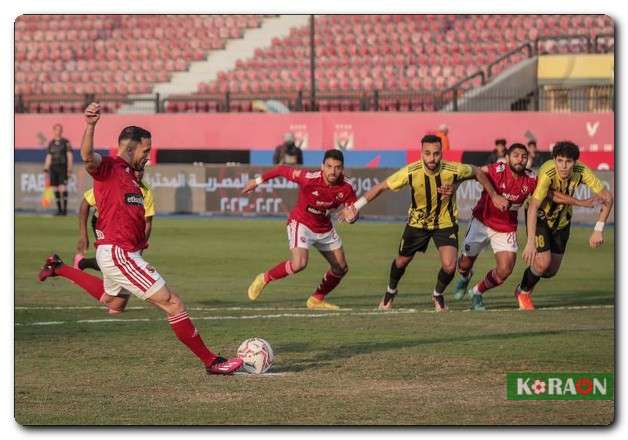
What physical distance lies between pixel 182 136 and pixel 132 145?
25.9 meters

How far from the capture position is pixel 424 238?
1503 cm

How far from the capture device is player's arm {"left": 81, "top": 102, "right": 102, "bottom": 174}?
9430mm

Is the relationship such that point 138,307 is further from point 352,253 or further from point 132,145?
point 352,253

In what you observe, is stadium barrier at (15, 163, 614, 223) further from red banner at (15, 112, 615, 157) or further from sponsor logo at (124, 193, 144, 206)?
sponsor logo at (124, 193, 144, 206)

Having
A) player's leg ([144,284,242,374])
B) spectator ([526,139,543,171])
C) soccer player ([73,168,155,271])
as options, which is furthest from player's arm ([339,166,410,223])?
spectator ([526,139,543,171])

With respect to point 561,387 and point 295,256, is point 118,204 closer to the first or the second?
point 561,387

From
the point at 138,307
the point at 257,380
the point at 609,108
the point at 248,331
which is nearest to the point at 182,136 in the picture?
the point at 609,108

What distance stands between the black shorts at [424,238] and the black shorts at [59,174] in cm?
1537

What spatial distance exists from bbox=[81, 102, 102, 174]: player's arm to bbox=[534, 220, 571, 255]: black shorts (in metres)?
6.53

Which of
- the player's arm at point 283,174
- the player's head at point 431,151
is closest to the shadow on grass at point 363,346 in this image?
the player's head at point 431,151

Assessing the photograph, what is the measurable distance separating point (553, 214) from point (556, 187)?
1.76 feet

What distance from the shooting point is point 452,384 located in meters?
10.5

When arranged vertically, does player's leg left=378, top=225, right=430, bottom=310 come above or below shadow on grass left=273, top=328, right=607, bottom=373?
above

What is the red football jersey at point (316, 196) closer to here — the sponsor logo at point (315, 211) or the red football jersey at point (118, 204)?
the sponsor logo at point (315, 211)
